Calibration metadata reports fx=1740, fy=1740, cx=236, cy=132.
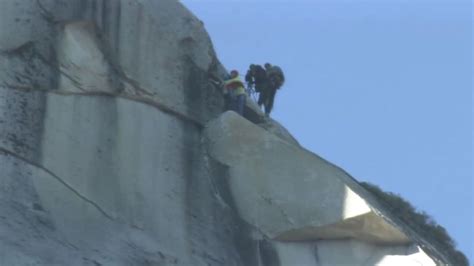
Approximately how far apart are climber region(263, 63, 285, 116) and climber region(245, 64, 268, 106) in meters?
0.09

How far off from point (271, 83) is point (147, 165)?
5572 millimetres

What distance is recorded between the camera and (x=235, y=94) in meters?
27.0

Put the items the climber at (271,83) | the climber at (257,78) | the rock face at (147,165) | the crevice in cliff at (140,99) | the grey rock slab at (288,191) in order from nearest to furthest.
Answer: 1. the rock face at (147,165)
2. the crevice in cliff at (140,99)
3. the grey rock slab at (288,191)
4. the climber at (271,83)
5. the climber at (257,78)

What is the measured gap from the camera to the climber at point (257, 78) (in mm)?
29214

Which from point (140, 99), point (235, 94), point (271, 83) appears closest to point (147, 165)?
point (140, 99)

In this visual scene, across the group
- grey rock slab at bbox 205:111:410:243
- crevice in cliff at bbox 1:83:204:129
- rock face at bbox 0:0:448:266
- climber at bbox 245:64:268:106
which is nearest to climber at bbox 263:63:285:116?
climber at bbox 245:64:268:106

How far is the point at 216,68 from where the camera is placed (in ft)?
88.3

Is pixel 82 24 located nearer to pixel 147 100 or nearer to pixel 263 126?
pixel 147 100

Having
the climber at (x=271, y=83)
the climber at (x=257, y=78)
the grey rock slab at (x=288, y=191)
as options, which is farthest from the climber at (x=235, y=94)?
the climber at (x=257, y=78)

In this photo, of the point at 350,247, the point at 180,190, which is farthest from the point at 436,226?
the point at 180,190

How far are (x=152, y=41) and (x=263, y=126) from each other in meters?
2.56

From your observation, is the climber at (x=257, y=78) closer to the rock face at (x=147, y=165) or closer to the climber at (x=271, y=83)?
the climber at (x=271, y=83)

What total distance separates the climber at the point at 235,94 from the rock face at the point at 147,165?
637 millimetres

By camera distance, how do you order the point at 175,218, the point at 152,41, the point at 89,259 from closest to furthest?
the point at 89,259
the point at 175,218
the point at 152,41
